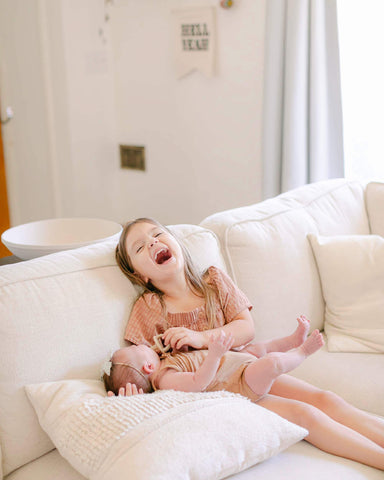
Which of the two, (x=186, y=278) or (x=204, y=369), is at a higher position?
(x=186, y=278)

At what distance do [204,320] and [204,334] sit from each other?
0.21ft

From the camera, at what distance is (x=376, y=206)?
7.36ft

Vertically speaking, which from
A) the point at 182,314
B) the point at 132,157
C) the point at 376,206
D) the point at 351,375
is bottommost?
the point at 351,375

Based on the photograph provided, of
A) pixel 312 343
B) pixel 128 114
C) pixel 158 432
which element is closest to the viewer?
pixel 158 432

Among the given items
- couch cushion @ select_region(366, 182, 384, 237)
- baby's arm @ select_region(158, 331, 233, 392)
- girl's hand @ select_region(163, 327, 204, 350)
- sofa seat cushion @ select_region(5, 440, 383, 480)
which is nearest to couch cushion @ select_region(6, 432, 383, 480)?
sofa seat cushion @ select_region(5, 440, 383, 480)

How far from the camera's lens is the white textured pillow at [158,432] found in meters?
1.07

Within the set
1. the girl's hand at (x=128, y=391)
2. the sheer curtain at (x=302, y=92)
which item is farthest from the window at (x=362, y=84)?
the girl's hand at (x=128, y=391)

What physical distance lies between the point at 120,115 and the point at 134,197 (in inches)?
19.8

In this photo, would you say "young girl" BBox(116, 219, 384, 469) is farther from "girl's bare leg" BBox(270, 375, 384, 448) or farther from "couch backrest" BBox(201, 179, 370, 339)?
"couch backrest" BBox(201, 179, 370, 339)

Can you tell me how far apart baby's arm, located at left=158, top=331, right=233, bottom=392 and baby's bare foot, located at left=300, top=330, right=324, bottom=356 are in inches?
8.6

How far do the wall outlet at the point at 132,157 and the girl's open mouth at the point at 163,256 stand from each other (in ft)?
6.97

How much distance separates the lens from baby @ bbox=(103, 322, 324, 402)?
1.33 meters

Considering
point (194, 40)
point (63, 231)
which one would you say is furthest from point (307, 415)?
point (194, 40)

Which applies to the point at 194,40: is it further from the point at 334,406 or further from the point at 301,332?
the point at 334,406
